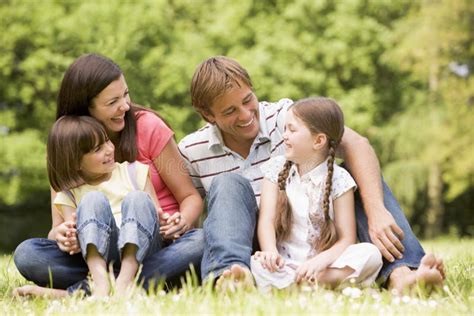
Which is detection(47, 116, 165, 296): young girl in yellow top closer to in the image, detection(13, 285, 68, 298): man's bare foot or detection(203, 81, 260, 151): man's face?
detection(13, 285, 68, 298): man's bare foot

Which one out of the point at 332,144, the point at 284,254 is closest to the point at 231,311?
the point at 284,254

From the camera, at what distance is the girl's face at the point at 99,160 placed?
→ 140 inches

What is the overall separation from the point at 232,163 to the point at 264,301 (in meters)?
1.41

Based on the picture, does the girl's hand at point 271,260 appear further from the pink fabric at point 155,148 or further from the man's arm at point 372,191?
the pink fabric at point 155,148

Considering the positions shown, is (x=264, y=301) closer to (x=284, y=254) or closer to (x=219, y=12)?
(x=284, y=254)

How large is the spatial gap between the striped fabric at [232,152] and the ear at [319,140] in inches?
14.8

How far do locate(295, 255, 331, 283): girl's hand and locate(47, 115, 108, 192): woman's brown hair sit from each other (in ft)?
3.76

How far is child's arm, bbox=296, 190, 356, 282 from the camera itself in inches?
123

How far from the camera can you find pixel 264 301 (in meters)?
2.55

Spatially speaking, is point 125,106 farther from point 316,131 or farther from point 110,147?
point 316,131

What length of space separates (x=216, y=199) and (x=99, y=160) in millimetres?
622

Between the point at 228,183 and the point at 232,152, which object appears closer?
the point at 228,183

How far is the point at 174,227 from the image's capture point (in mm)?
3527

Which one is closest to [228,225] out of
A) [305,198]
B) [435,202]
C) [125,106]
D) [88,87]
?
[305,198]
